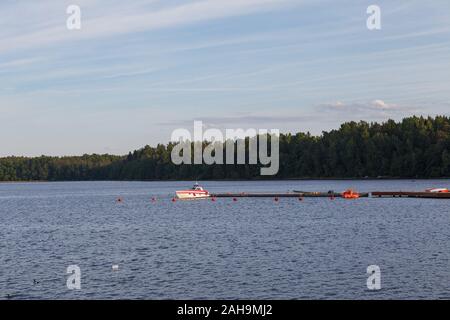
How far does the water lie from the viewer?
1706 inches

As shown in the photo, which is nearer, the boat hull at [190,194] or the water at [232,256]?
the water at [232,256]

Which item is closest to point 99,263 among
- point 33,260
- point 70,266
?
point 70,266

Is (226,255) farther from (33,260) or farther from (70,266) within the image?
(33,260)

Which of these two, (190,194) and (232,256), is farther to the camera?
(190,194)

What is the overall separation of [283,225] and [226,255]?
31.5 meters

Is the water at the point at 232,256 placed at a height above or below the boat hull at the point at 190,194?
below

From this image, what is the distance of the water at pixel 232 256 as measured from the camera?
4334 centimetres

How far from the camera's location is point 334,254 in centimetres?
5869

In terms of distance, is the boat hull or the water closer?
the water

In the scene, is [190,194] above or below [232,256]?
above

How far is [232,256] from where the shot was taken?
58.8 metres

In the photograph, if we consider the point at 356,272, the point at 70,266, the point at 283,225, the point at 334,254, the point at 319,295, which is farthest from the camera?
the point at 283,225

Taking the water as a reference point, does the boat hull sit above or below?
above
